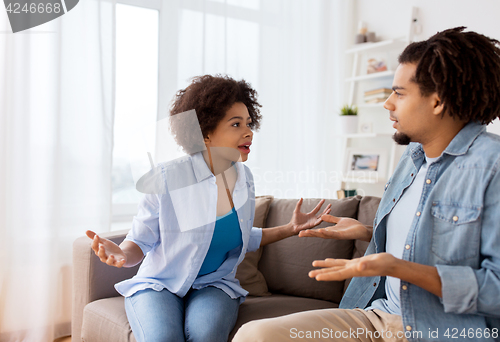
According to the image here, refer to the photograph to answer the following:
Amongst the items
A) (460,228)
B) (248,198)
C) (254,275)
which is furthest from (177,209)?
(460,228)

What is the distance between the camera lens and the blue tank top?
137cm

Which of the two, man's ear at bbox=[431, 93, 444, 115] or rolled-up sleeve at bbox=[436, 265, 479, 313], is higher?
man's ear at bbox=[431, 93, 444, 115]

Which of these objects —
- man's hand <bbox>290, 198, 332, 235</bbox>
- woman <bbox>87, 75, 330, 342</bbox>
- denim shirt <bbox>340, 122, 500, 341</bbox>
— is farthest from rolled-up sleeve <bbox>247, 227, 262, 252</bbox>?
denim shirt <bbox>340, 122, 500, 341</bbox>

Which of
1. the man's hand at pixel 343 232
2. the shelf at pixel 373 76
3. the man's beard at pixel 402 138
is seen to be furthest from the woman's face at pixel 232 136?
the shelf at pixel 373 76

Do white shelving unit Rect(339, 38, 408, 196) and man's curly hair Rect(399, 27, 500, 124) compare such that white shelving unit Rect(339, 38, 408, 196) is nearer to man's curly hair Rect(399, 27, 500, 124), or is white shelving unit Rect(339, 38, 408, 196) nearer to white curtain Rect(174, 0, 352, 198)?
white curtain Rect(174, 0, 352, 198)

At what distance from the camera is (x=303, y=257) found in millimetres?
1639

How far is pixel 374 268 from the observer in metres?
0.84

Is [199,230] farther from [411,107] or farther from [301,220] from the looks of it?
[411,107]

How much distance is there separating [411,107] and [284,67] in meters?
1.98

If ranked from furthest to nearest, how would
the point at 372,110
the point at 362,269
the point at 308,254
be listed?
the point at 372,110 → the point at 308,254 → the point at 362,269

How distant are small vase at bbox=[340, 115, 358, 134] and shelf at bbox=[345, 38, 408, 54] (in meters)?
0.50

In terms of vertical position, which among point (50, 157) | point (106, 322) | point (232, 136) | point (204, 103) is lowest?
point (106, 322)

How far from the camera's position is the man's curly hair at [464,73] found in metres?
0.98

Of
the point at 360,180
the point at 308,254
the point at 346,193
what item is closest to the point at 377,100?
the point at 360,180
